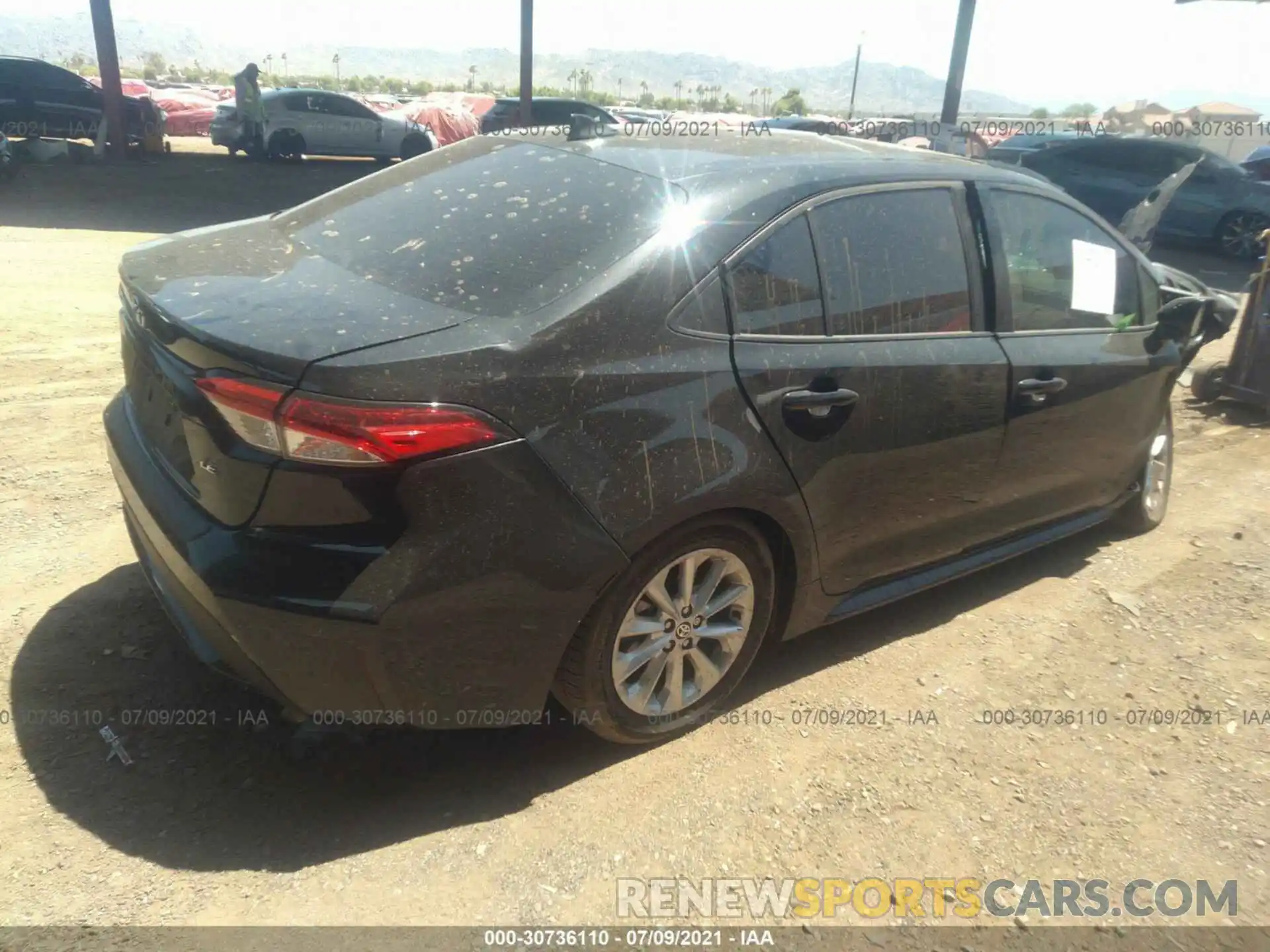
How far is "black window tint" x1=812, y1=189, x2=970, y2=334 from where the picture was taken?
2.99 metres

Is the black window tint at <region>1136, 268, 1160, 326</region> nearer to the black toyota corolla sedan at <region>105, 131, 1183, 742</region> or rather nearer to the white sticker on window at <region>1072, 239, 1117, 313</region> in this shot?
the white sticker on window at <region>1072, 239, 1117, 313</region>

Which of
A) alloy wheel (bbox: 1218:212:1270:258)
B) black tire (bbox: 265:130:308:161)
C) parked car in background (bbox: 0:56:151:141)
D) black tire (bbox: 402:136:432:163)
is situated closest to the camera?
alloy wheel (bbox: 1218:212:1270:258)

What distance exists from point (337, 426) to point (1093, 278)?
3105 millimetres

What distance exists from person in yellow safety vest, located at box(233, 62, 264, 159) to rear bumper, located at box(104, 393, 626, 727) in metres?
20.0

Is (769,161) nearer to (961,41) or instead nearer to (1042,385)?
(1042,385)

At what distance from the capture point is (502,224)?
9.30 feet

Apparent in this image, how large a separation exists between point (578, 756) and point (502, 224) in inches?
62.0

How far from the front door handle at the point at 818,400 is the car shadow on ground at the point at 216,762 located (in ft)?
3.39

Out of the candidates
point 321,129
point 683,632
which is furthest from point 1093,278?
point 321,129

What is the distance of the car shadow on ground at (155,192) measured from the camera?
Answer: 12.2 meters

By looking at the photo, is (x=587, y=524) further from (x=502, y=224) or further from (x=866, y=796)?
(x=866, y=796)

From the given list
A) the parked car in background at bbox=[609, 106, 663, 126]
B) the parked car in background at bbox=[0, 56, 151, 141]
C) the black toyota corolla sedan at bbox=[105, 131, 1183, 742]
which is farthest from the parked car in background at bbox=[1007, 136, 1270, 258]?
the parked car in background at bbox=[0, 56, 151, 141]

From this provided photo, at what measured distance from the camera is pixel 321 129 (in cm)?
2191

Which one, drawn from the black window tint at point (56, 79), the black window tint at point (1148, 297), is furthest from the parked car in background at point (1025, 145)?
the black window tint at point (56, 79)
